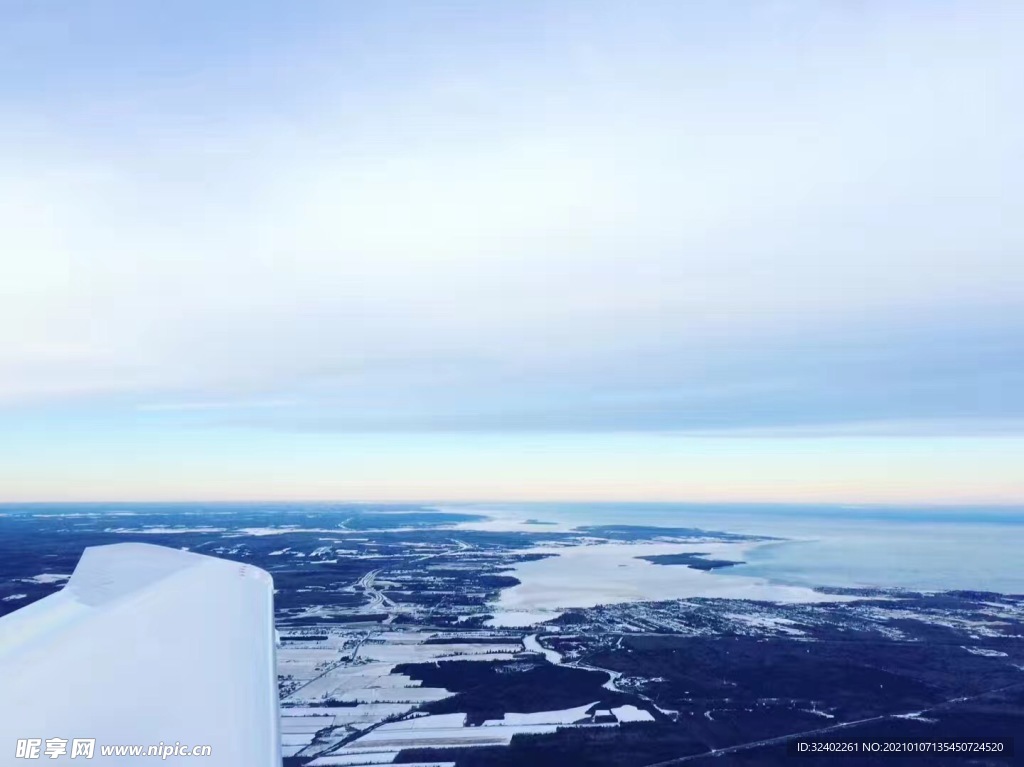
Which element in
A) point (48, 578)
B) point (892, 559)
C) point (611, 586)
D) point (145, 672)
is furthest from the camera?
point (892, 559)

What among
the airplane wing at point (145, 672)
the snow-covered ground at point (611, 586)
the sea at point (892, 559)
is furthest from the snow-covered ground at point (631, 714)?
the sea at point (892, 559)

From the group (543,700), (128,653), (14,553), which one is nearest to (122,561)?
(128,653)

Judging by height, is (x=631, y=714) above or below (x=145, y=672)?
below

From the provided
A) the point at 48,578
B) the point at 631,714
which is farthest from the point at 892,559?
the point at 48,578

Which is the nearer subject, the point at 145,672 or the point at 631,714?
the point at 145,672

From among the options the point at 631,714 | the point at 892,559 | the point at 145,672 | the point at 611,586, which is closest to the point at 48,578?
the point at 611,586

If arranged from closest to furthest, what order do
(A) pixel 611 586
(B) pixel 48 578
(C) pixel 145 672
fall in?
(C) pixel 145 672 < (B) pixel 48 578 < (A) pixel 611 586

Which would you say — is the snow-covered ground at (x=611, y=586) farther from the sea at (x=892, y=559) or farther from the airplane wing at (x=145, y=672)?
the airplane wing at (x=145, y=672)

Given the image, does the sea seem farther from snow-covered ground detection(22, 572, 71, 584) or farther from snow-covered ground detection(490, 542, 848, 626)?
snow-covered ground detection(22, 572, 71, 584)

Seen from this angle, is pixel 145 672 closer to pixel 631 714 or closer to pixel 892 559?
pixel 631 714

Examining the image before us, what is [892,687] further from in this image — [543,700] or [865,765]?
[543,700]
